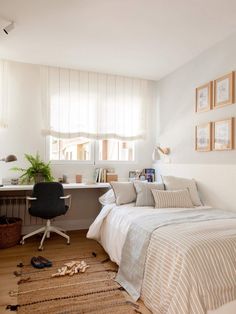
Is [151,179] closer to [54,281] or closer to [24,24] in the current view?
[54,281]

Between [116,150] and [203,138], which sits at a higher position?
[203,138]

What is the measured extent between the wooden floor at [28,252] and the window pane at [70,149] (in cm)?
122

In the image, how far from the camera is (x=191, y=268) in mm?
1518

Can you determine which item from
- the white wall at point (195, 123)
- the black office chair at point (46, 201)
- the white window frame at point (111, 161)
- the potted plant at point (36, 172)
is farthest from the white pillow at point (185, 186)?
the potted plant at point (36, 172)

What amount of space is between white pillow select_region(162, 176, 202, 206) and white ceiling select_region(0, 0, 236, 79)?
172cm

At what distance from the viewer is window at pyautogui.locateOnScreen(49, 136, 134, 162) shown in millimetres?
3918

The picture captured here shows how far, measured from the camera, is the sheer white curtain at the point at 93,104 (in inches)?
150

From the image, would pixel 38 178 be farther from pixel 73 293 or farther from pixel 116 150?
pixel 73 293

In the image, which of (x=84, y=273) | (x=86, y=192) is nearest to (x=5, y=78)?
(x=86, y=192)

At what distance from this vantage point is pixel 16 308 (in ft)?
6.07

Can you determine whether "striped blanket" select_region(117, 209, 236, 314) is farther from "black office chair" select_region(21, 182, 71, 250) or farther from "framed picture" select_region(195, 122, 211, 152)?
"black office chair" select_region(21, 182, 71, 250)

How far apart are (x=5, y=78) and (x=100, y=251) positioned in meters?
2.81

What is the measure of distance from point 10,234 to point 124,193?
160 centimetres

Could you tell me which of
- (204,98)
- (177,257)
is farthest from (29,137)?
(177,257)
